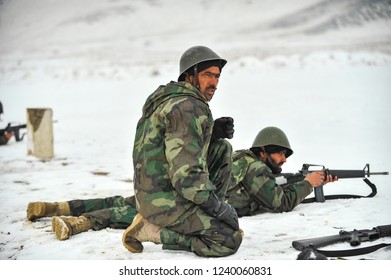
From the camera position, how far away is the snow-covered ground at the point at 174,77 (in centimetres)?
382

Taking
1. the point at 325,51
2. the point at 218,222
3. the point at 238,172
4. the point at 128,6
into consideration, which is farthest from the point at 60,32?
the point at 218,222

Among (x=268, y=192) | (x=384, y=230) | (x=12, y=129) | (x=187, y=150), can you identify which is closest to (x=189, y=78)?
(x=187, y=150)

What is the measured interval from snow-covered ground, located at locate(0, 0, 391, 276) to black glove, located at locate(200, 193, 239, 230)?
24 centimetres

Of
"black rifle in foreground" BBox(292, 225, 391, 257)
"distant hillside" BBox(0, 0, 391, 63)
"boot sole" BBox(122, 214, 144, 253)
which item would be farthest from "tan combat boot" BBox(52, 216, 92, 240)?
"distant hillside" BBox(0, 0, 391, 63)

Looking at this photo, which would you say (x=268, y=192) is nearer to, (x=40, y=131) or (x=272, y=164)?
(x=272, y=164)

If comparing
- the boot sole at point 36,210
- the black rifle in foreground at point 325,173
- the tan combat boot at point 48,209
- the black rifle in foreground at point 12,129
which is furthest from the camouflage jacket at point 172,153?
the black rifle in foreground at point 12,129

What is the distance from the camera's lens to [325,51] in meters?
10.4

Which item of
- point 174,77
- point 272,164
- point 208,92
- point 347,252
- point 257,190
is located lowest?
point 347,252

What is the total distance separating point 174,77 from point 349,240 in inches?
376

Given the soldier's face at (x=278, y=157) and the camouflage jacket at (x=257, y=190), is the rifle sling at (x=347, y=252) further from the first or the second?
the soldier's face at (x=278, y=157)

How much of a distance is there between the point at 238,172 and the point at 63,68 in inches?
377

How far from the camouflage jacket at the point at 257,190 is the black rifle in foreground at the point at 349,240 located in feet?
3.06

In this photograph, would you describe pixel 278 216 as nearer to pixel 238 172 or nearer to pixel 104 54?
pixel 238 172

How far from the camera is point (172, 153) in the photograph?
285cm
